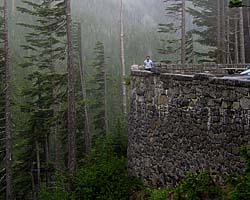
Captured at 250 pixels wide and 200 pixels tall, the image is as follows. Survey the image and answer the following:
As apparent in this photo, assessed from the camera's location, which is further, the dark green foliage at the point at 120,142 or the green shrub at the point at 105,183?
the dark green foliage at the point at 120,142

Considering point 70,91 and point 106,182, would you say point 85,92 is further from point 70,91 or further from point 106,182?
point 106,182

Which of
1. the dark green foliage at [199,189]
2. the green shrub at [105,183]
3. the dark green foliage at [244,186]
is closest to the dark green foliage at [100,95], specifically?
the green shrub at [105,183]

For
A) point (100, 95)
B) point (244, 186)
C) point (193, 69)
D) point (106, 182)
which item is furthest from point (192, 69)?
point (100, 95)

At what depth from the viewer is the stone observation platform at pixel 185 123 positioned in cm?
888

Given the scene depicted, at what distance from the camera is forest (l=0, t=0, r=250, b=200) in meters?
13.2

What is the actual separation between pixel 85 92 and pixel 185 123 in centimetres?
2429

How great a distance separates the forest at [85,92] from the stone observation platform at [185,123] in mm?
436

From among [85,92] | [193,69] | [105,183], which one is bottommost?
[105,183]

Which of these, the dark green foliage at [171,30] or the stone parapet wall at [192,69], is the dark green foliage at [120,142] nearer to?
the stone parapet wall at [192,69]

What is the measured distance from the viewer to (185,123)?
34.9 feet

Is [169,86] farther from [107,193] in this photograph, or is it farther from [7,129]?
[7,129]

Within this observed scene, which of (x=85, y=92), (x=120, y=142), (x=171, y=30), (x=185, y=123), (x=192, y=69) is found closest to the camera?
(x=185, y=123)

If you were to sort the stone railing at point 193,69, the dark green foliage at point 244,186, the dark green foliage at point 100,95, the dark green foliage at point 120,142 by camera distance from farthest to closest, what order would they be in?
the dark green foliage at point 100,95
the dark green foliage at point 120,142
the stone railing at point 193,69
the dark green foliage at point 244,186

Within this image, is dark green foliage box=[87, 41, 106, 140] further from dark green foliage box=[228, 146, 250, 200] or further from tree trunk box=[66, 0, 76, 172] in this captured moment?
dark green foliage box=[228, 146, 250, 200]
